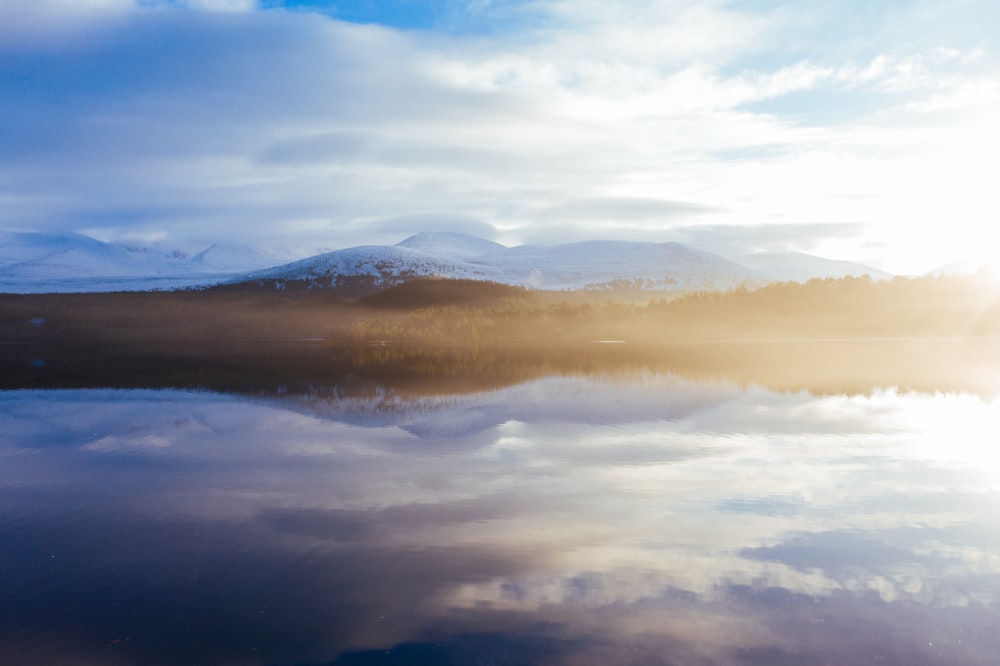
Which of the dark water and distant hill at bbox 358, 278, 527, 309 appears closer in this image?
the dark water

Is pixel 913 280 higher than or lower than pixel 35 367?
higher

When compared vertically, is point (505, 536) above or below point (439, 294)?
below

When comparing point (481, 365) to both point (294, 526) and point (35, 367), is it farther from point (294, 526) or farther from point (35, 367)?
point (294, 526)

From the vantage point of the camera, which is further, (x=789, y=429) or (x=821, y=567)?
(x=789, y=429)

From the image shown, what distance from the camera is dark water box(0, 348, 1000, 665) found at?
8.45 meters

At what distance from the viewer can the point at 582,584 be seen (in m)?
9.88

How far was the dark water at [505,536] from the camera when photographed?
8.45 metres

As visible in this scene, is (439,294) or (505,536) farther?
(439,294)

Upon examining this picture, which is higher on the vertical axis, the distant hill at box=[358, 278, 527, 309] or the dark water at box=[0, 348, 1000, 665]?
the distant hill at box=[358, 278, 527, 309]

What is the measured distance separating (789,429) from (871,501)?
7.70 m

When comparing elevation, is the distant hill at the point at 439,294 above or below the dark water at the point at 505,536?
above

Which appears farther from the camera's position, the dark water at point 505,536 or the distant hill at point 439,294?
the distant hill at point 439,294

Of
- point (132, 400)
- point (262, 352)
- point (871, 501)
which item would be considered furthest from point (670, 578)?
point (262, 352)

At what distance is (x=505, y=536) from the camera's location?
466 inches
